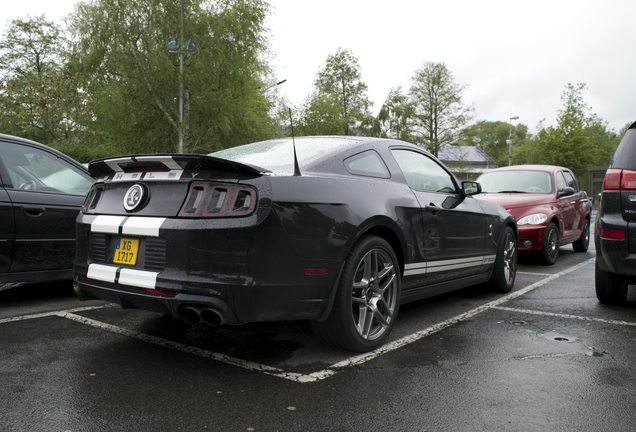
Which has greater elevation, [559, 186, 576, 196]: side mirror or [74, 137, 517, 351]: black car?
[559, 186, 576, 196]: side mirror

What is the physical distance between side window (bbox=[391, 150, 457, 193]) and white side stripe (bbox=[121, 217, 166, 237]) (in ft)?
6.59

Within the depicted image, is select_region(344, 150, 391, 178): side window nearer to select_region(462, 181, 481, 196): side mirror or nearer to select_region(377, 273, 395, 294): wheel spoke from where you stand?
select_region(377, 273, 395, 294): wheel spoke

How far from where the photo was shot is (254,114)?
32.5 meters

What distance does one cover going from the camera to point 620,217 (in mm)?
4691

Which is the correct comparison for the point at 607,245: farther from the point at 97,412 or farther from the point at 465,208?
the point at 97,412

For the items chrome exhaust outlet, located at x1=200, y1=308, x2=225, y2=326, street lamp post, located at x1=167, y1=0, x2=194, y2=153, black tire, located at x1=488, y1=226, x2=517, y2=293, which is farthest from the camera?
street lamp post, located at x1=167, y1=0, x2=194, y2=153

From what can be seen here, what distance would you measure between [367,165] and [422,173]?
34.9 inches

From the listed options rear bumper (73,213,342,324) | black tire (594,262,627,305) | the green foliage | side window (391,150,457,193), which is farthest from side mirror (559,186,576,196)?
the green foliage

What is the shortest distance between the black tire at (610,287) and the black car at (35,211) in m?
4.90

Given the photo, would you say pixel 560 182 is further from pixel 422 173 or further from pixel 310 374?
pixel 310 374

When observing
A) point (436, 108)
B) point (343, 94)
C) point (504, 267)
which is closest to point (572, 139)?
point (436, 108)

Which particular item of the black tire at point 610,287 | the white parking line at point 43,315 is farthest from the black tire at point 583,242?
the white parking line at point 43,315

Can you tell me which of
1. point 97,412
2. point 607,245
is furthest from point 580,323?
point 97,412

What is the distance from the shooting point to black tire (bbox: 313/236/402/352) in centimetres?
346
